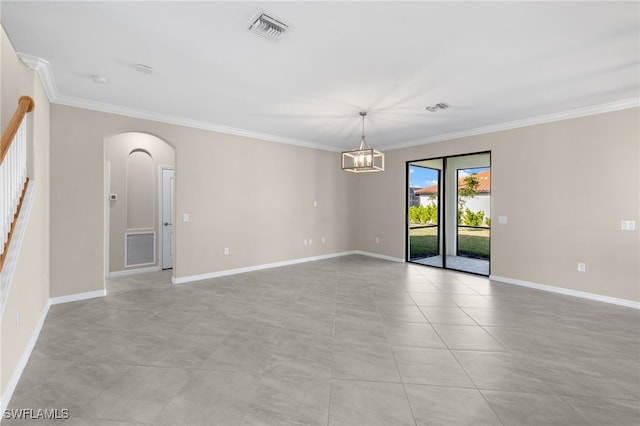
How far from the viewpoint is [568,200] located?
4.53 metres

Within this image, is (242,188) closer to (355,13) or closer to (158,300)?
(158,300)

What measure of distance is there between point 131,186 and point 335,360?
17.8ft

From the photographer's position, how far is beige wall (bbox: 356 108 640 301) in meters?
4.06

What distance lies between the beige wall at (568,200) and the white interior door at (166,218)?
19.8 feet

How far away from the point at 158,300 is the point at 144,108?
2913 mm

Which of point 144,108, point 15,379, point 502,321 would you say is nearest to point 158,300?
point 15,379

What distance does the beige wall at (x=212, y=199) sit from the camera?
13.1 ft

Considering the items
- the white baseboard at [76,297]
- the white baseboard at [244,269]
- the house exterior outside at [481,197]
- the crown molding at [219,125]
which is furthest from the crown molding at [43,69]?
the house exterior outside at [481,197]

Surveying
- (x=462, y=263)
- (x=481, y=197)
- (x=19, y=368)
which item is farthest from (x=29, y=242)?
(x=462, y=263)

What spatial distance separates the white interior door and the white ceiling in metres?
1.76

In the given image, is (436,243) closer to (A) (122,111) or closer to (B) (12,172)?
(A) (122,111)

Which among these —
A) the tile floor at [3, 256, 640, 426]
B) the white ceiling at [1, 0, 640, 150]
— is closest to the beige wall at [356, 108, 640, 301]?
the white ceiling at [1, 0, 640, 150]

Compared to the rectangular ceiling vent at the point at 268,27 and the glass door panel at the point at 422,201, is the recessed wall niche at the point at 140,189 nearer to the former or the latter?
the rectangular ceiling vent at the point at 268,27

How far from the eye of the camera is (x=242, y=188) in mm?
5781
